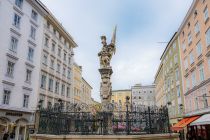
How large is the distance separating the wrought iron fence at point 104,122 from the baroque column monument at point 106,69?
2.17 meters

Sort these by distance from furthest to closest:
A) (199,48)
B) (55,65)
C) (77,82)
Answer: (77,82) < (55,65) < (199,48)

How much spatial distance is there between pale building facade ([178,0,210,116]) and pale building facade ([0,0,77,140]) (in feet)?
63.2

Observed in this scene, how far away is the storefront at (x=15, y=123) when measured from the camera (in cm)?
2498

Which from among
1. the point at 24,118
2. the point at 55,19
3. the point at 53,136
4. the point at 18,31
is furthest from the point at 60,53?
the point at 53,136

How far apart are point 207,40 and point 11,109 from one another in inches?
952

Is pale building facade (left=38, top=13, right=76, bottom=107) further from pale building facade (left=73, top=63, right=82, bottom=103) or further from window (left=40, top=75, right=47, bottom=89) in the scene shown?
pale building facade (left=73, top=63, right=82, bottom=103)

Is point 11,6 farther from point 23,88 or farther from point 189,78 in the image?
point 189,78

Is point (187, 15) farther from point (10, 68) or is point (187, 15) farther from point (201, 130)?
point (10, 68)

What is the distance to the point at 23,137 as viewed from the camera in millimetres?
28625

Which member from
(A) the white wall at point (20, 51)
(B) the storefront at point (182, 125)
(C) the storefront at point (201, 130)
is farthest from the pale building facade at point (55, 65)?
(C) the storefront at point (201, 130)

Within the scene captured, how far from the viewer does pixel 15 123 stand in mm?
26578

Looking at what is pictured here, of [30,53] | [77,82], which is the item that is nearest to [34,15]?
[30,53]

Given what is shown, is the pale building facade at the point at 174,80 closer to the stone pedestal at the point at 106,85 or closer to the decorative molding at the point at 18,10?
the stone pedestal at the point at 106,85

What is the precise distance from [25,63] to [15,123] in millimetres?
7879
